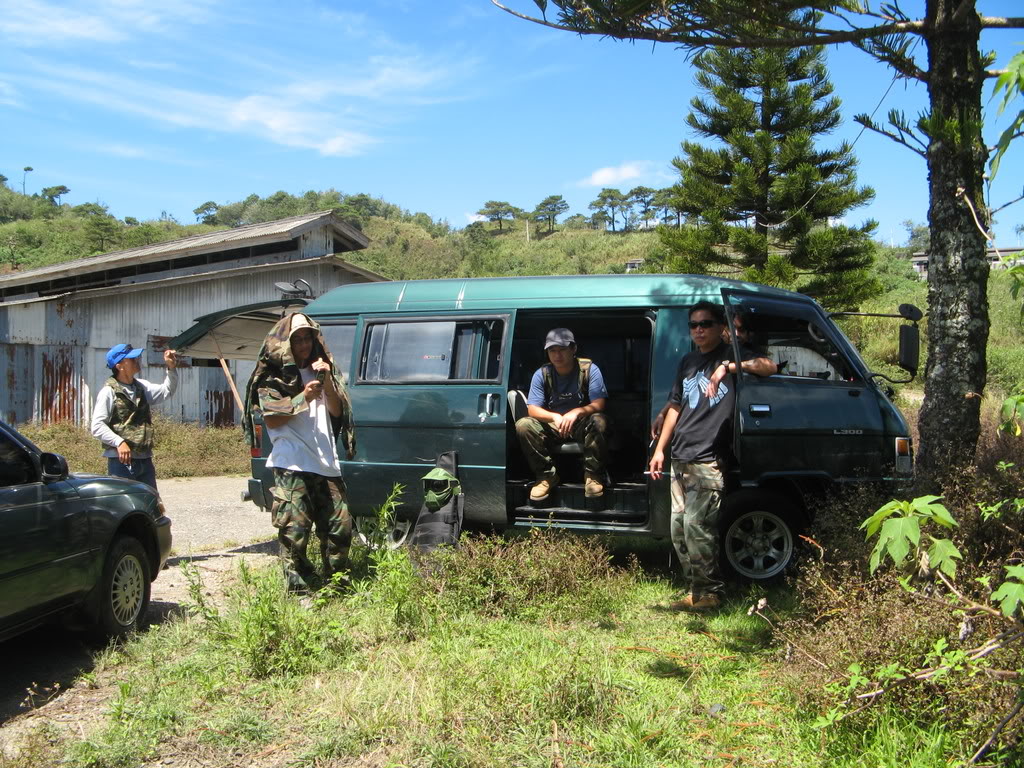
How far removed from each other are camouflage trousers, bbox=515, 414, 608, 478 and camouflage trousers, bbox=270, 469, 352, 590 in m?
1.57

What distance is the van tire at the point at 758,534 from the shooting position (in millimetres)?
6021

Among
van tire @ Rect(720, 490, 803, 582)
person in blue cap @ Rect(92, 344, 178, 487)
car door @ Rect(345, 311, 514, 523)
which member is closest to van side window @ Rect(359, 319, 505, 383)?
car door @ Rect(345, 311, 514, 523)

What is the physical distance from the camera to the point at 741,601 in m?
5.73

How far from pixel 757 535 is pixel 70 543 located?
461 cm

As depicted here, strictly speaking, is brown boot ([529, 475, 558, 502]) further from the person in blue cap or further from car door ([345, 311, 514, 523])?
the person in blue cap

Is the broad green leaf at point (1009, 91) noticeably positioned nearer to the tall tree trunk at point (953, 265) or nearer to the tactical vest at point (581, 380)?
the tall tree trunk at point (953, 265)

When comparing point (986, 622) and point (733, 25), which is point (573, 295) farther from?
point (986, 622)

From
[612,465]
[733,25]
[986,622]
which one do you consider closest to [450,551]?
[612,465]

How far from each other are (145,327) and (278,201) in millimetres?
83822

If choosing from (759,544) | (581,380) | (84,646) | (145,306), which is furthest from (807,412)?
(145,306)

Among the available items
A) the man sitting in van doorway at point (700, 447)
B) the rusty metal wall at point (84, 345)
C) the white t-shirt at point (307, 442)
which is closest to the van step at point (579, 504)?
the man sitting in van doorway at point (700, 447)

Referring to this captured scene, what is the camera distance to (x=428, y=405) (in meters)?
6.73

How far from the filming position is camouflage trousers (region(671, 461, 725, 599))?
552 cm

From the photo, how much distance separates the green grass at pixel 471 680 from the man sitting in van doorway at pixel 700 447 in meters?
0.31
